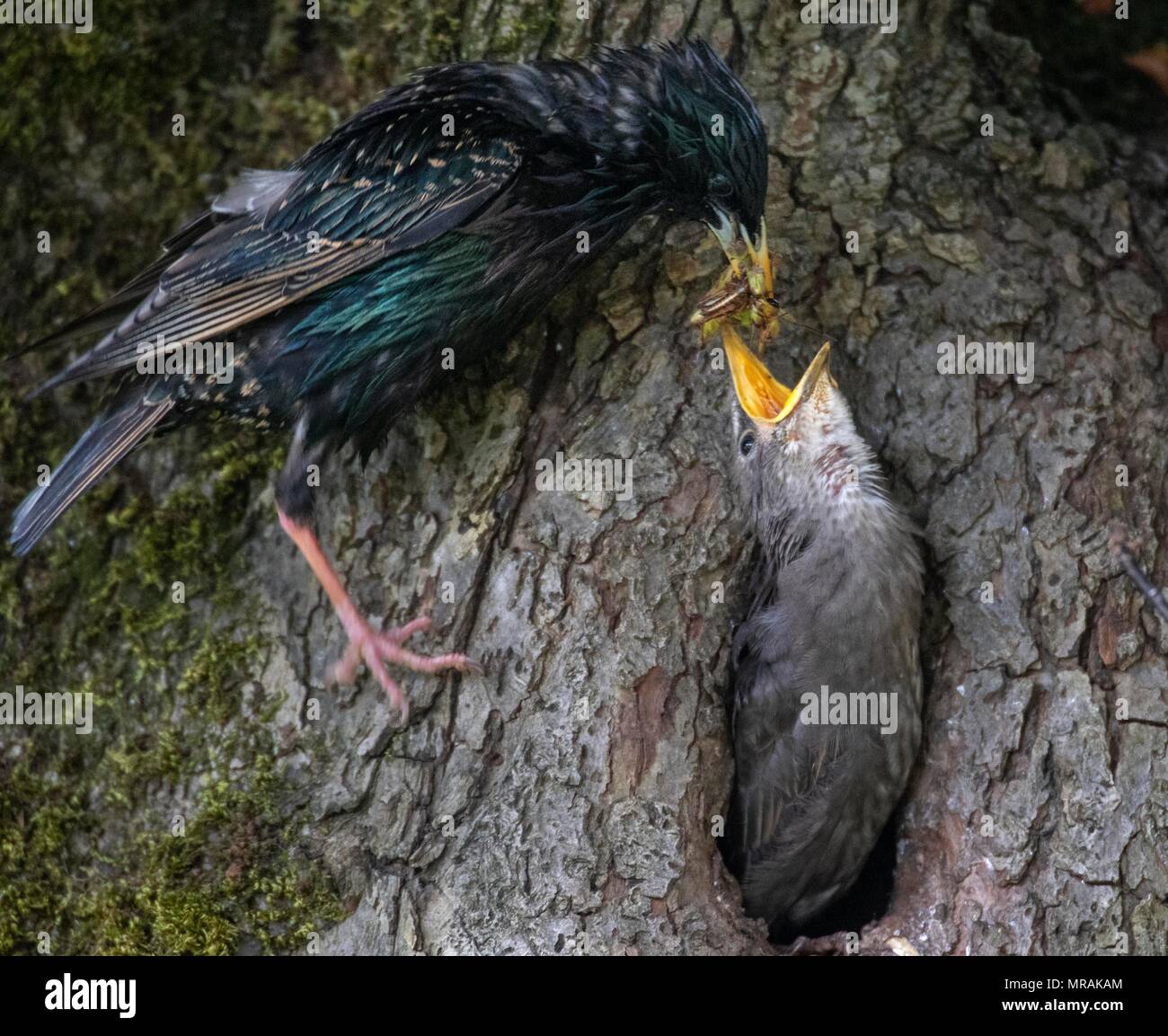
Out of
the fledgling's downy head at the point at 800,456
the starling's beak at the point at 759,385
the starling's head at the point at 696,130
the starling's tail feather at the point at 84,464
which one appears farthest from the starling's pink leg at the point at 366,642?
the starling's head at the point at 696,130

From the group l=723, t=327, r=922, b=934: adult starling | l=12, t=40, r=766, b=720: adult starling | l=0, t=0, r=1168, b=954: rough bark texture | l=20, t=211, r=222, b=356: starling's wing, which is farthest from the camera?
l=20, t=211, r=222, b=356: starling's wing

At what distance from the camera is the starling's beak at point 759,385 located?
4.62m

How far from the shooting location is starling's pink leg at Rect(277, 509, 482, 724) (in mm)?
4606

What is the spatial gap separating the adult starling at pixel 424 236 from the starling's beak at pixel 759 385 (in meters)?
0.36

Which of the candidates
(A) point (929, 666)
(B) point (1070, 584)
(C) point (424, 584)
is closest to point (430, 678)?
(C) point (424, 584)

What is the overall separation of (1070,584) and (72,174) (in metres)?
4.08

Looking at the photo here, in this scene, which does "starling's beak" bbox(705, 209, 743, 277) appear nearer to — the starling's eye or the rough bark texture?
the starling's eye

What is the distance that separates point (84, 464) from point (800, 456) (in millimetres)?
2495

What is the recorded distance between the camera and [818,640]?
457 centimetres

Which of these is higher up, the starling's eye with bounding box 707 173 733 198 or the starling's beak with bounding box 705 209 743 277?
the starling's eye with bounding box 707 173 733 198

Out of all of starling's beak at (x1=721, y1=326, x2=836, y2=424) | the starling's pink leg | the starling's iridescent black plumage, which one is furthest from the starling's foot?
starling's beak at (x1=721, y1=326, x2=836, y2=424)

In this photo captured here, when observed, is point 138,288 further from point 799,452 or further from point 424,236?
point 799,452

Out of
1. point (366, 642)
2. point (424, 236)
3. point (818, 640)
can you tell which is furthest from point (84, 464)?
point (818, 640)
